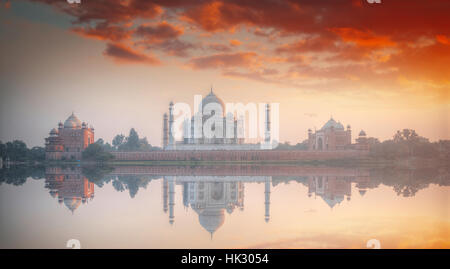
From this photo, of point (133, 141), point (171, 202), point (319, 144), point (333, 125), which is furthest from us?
point (133, 141)

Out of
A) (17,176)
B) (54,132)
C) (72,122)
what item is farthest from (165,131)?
(17,176)

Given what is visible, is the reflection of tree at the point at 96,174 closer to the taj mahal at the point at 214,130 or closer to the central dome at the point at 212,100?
the taj mahal at the point at 214,130

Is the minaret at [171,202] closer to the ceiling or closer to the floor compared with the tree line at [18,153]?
closer to the floor

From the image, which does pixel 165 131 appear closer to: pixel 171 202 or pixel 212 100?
pixel 212 100

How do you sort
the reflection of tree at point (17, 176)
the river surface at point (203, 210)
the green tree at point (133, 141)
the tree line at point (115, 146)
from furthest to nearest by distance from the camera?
the green tree at point (133, 141), the tree line at point (115, 146), the reflection of tree at point (17, 176), the river surface at point (203, 210)

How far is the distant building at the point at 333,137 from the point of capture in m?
23.8

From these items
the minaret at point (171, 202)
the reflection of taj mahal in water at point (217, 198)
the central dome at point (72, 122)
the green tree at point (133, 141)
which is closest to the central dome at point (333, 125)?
the green tree at point (133, 141)

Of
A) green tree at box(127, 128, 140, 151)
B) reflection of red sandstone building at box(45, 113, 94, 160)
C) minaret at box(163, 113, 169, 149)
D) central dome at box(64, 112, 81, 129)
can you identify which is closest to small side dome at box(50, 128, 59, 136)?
reflection of red sandstone building at box(45, 113, 94, 160)

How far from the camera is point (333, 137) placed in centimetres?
2386

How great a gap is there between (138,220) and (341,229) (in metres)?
2.69

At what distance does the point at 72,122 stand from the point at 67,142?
5.48 ft

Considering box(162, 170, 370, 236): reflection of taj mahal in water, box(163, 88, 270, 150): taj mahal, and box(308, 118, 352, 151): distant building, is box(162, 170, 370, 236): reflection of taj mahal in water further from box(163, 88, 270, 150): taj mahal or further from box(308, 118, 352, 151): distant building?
box(308, 118, 352, 151): distant building
